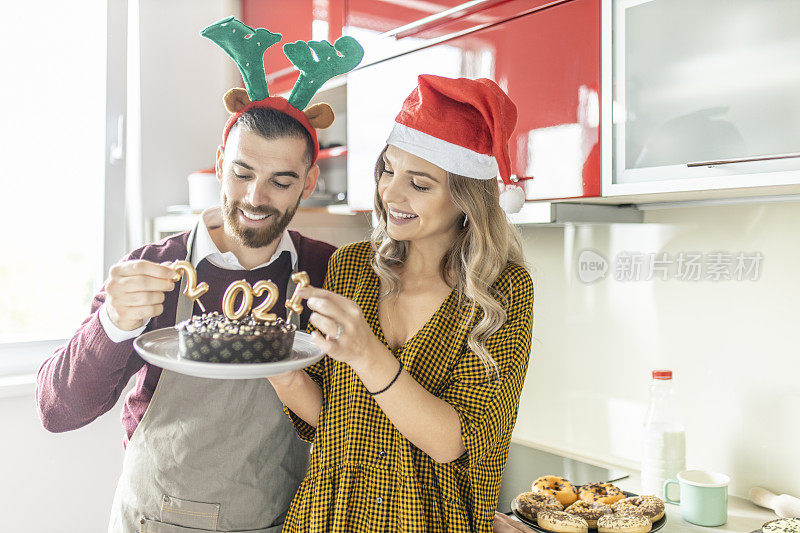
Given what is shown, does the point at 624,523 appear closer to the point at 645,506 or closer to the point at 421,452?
the point at 645,506

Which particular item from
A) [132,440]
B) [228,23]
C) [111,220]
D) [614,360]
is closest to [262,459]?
[132,440]

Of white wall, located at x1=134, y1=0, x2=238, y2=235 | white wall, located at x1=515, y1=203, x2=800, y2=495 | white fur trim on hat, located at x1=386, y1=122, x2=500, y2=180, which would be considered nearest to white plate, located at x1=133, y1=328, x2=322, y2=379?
white fur trim on hat, located at x1=386, y1=122, x2=500, y2=180

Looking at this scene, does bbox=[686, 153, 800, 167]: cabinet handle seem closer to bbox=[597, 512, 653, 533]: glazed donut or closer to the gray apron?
bbox=[597, 512, 653, 533]: glazed donut

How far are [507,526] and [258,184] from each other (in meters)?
0.79

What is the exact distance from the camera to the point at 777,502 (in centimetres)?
152

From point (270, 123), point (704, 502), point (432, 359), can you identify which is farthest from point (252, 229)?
point (704, 502)

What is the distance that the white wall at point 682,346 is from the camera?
62.5 inches

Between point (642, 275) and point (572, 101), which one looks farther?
point (642, 275)

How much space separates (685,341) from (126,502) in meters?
1.33

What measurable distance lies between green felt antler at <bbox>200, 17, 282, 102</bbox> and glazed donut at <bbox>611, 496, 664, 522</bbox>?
1102mm

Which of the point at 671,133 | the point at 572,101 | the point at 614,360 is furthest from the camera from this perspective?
the point at 614,360

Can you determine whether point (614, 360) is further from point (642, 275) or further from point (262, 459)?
point (262, 459)

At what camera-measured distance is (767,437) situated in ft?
5.29

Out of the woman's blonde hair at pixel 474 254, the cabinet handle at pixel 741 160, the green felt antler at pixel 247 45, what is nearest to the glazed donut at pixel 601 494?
the woman's blonde hair at pixel 474 254
